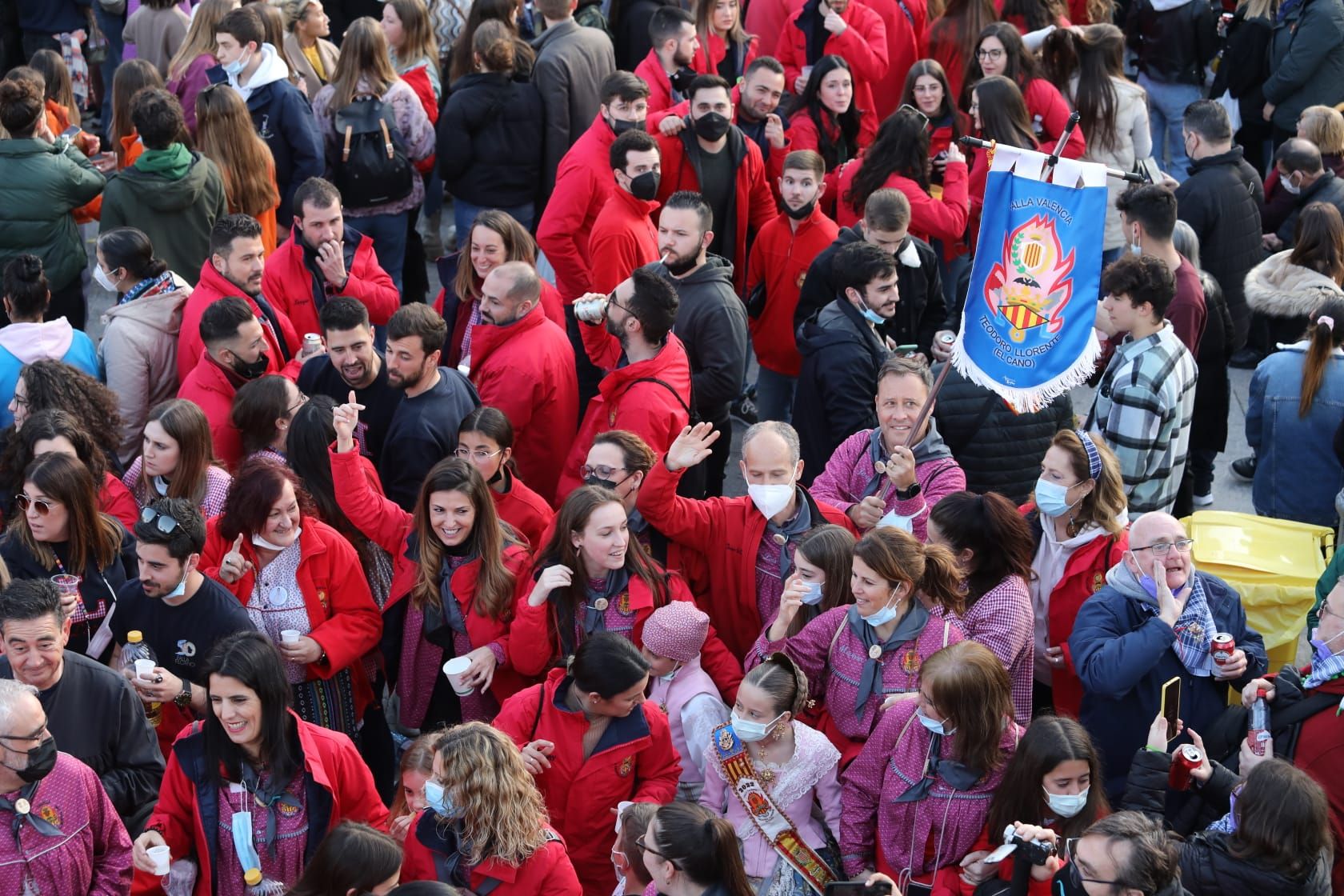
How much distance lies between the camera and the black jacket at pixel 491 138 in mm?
8852

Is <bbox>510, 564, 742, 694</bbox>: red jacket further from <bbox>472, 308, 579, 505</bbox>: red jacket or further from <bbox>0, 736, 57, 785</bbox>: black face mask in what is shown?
<bbox>0, 736, 57, 785</bbox>: black face mask

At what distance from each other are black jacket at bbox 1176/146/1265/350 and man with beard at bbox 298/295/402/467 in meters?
4.57

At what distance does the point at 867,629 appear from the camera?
198 inches

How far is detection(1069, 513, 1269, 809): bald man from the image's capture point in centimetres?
497

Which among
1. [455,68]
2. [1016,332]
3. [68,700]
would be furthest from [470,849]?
[455,68]

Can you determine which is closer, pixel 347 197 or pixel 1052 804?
pixel 1052 804

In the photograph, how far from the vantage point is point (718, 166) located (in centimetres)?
839

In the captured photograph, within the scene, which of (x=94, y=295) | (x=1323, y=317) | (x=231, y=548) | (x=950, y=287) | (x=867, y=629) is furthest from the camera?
(x=94, y=295)

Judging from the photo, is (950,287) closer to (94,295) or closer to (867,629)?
(867,629)

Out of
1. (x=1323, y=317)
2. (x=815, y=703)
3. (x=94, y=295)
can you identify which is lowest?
(x=94, y=295)

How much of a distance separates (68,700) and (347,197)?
4.66m

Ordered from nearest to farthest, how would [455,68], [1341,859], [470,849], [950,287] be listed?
1. [470,849]
2. [1341,859]
3. [950,287]
4. [455,68]

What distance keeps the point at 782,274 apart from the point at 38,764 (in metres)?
4.69

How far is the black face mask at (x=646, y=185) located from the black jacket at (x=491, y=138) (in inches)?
63.2
